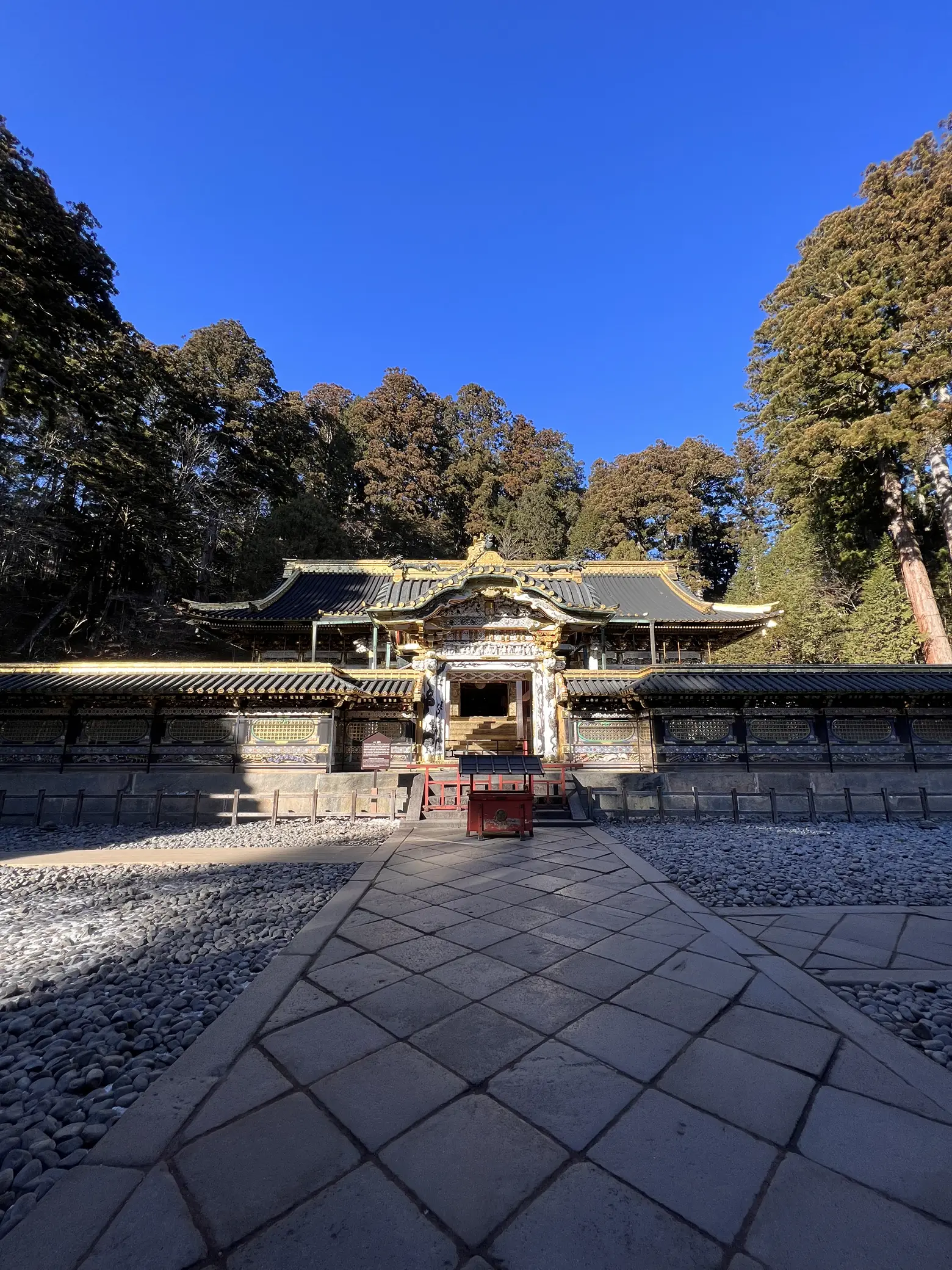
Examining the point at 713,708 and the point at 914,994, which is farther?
the point at 713,708

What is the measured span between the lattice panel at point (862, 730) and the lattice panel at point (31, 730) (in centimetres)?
1848

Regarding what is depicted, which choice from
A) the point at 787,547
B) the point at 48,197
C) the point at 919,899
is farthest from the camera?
the point at 787,547

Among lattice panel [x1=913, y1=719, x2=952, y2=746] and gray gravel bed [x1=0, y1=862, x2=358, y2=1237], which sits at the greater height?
lattice panel [x1=913, y1=719, x2=952, y2=746]

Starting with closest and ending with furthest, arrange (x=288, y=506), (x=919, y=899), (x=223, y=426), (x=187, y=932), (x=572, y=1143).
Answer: (x=572, y=1143) < (x=187, y=932) < (x=919, y=899) < (x=288, y=506) < (x=223, y=426)

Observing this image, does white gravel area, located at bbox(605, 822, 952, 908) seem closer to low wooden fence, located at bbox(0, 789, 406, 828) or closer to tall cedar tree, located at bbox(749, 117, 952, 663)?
low wooden fence, located at bbox(0, 789, 406, 828)

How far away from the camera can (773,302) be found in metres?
23.6

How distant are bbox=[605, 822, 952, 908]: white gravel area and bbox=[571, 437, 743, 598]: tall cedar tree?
2497 centimetres

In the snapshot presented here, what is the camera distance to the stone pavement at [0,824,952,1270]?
5.52 feet

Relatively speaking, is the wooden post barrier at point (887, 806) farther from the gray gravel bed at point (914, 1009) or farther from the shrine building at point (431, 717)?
the gray gravel bed at point (914, 1009)

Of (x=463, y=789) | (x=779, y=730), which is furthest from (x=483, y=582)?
(x=779, y=730)

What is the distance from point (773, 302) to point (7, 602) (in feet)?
113

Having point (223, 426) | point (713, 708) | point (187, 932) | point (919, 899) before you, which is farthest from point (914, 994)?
point (223, 426)

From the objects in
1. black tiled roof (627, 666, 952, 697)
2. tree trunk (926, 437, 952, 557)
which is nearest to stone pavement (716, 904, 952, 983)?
black tiled roof (627, 666, 952, 697)

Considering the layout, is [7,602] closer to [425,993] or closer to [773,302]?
[425,993]
